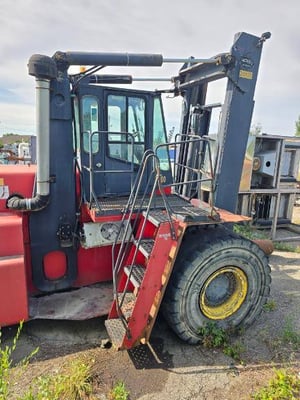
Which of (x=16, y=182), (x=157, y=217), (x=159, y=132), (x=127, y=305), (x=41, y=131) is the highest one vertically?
(x=159, y=132)

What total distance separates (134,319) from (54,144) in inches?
80.0

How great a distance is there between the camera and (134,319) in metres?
2.81

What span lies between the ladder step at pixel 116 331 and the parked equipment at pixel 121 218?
1cm

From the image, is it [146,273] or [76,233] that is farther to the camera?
[76,233]

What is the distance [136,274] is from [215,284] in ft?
3.10

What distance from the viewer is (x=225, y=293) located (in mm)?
3385

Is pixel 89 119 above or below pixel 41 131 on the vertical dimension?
above

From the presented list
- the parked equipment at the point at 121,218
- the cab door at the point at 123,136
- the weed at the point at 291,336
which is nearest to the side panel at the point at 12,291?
the parked equipment at the point at 121,218

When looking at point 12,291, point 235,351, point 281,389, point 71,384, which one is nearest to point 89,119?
point 12,291

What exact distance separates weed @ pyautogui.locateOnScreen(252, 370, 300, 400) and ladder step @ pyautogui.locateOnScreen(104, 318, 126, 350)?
49.0 inches

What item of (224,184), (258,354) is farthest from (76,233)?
(258,354)

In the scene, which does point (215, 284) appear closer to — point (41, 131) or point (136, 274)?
point (136, 274)

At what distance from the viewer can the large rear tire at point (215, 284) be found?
3010mm

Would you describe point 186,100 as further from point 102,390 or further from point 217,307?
point 102,390
